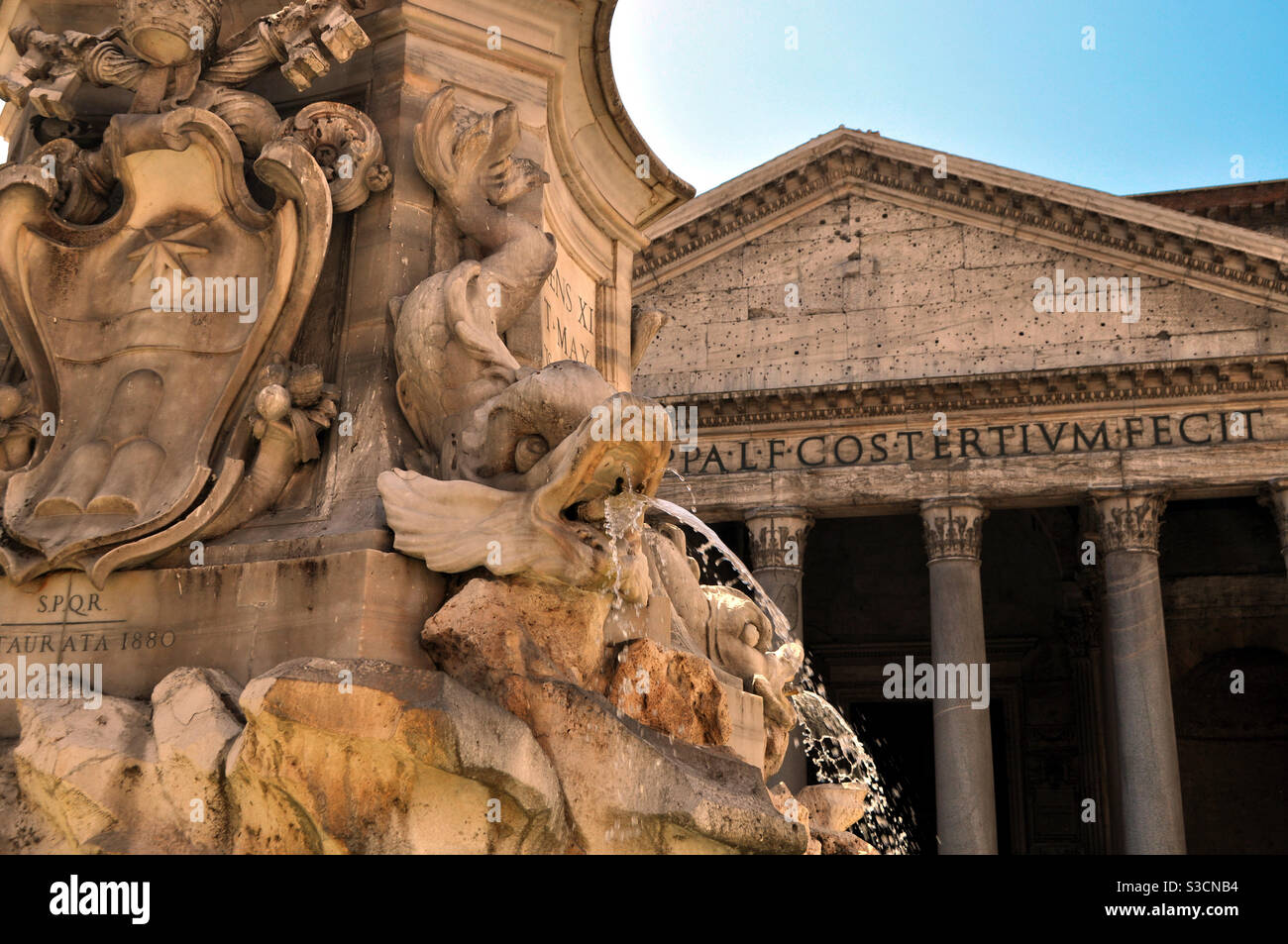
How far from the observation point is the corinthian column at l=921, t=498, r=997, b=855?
1788 centimetres

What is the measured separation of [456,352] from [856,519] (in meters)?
22.0

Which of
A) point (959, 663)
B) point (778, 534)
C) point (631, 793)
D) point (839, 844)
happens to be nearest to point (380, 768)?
A: point (631, 793)

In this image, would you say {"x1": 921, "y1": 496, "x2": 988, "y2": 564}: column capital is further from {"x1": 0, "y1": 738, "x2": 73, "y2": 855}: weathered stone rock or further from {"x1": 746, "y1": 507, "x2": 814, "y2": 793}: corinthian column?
{"x1": 0, "y1": 738, "x2": 73, "y2": 855}: weathered stone rock

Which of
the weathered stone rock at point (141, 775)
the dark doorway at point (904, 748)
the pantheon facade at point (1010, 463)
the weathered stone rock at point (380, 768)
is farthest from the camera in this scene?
the dark doorway at point (904, 748)

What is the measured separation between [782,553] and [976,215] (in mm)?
5797

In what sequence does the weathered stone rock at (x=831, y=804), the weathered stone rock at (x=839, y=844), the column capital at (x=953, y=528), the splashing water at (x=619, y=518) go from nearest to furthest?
1. the splashing water at (x=619, y=518)
2. the weathered stone rock at (x=839, y=844)
3. the weathered stone rock at (x=831, y=804)
4. the column capital at (x=953, y=528)

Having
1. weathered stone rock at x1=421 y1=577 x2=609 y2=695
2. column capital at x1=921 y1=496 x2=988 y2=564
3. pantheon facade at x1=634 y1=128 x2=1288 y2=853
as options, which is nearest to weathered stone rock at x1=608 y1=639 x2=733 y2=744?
weathered stone rock at x1=421 y1=577 x2=609 y2=695

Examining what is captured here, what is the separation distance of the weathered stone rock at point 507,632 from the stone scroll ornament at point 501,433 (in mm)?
41

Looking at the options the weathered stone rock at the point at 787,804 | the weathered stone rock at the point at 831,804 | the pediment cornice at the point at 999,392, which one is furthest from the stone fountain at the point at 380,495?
the pediment cornice at the point at 999,392

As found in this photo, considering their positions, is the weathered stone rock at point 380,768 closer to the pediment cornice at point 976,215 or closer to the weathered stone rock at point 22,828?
the weathered stone rock at point 22,828

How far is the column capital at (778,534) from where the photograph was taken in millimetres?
19719

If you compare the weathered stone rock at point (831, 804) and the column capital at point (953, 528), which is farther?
the column capital at point (953, 528)

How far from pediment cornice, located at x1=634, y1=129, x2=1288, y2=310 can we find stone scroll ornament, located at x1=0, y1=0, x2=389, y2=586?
1631 centimetres

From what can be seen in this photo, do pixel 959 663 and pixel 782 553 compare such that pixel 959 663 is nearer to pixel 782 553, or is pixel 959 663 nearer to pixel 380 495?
pixel 782 553
